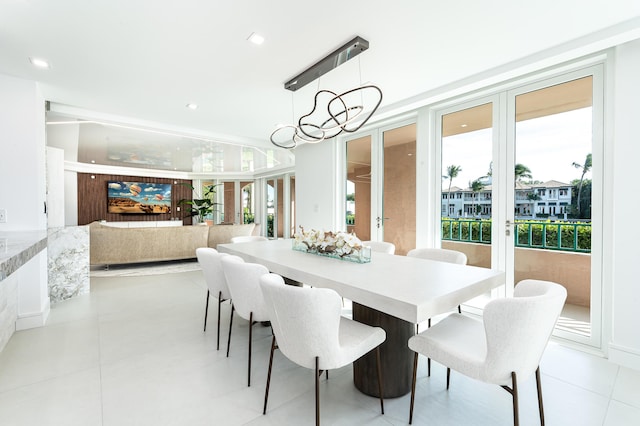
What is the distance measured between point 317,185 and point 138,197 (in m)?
7.88

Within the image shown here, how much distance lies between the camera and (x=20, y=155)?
2934 millimetres

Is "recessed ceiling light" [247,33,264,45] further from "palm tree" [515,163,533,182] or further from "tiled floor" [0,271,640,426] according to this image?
"palm tree" [515,163,533,182]

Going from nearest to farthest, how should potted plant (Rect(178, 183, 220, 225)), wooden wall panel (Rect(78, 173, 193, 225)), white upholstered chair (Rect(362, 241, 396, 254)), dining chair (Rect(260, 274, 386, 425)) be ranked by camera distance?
dining chair (Rect(260, 274, 386, 425)) → white upholstered chair (Rect(362, 241, 396, 254)) → potted plant (Rect(178, 183, 220, 225)) → wooden wall panel (Rect(78, 173, 193, 225))

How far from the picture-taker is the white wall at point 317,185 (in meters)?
5.14

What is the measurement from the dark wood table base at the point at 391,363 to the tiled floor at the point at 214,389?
0.06m

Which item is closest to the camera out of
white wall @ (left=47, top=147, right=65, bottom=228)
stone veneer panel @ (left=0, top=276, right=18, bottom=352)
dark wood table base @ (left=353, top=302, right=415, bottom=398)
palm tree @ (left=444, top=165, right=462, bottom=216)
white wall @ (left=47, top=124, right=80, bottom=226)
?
dark wood table base @ (left=353, top=302, right=415, bottom=398)

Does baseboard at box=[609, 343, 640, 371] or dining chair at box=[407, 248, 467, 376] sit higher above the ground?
dining chair at box=[407, 248, 467, 376]

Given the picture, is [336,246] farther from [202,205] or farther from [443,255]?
[202,205]

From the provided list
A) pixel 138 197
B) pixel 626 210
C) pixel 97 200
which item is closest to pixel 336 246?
pixel 626 210

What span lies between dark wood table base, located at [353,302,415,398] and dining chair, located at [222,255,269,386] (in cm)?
72

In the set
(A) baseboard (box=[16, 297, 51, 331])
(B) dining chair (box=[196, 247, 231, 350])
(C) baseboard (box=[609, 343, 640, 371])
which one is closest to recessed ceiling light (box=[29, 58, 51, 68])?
(B) dining chair (box=[196, 247, 231, 350])

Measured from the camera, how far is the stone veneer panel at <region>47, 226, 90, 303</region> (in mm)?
3699

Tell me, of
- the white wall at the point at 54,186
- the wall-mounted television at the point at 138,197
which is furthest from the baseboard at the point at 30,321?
the wall-mounted television at the point at 138,197

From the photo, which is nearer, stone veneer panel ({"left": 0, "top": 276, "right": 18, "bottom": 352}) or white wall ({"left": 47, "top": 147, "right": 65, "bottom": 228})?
stone veneer panel ({"left": 0, "top": 276, "right": 18, "bottom": 352})
